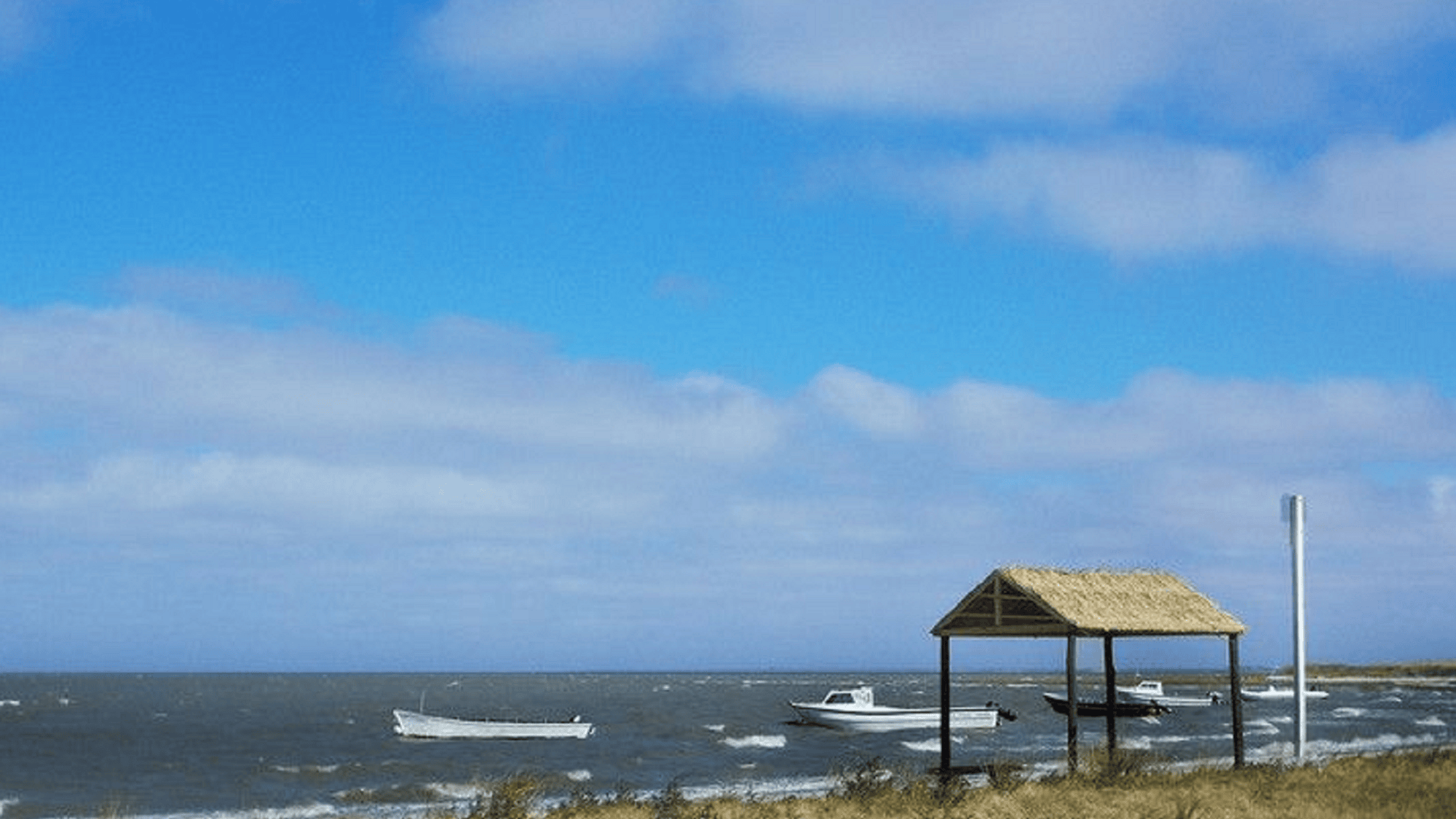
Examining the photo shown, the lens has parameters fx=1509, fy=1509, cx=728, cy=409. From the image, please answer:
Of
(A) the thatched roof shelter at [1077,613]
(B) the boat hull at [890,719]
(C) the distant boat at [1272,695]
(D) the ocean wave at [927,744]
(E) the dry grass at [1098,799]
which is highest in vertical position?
(A) the thatched roof shelter at [1077,613]

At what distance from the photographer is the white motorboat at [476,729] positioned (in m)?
66.6

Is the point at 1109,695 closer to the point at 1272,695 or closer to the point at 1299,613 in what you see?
the point at 1299,613

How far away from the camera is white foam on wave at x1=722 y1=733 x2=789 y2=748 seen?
64.5m

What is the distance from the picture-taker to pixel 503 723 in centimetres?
6675

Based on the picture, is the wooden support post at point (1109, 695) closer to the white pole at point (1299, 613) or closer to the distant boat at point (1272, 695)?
the white pole at point (1299, 613)

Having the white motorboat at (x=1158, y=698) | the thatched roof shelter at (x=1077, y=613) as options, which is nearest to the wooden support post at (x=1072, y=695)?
the thatched roof shelter at (x=1077, y=613)

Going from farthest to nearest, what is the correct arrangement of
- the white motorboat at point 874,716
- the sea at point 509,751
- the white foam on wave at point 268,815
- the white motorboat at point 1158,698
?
1. the white motorboat at point 1158,698
2. the white motorboat at point 874,716
3. the sea at point 509,751
4. the white foam on wave at point 268,815

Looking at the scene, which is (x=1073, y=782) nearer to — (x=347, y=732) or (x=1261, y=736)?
(x=1261, y=736)

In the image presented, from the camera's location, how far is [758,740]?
220 ft

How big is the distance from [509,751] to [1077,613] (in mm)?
40611

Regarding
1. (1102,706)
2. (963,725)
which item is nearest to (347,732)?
(963,725)

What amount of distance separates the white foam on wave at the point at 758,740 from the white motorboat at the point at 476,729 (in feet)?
22.2

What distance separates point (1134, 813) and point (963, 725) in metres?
51.2

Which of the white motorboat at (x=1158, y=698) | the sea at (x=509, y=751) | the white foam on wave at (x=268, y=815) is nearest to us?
the white foam on wave at (x=268, y=815)
